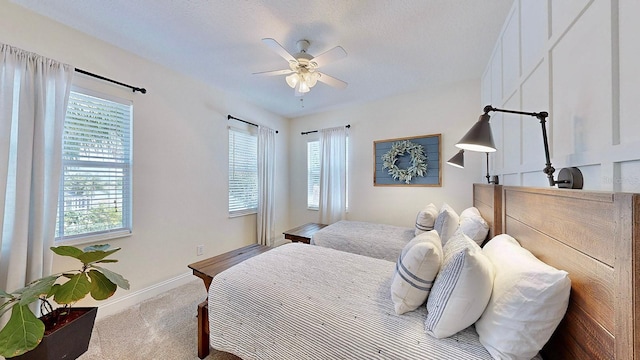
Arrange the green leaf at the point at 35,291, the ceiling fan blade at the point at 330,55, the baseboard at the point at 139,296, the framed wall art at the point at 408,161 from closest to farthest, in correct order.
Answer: the green leaf at the point at 35,291 → the ceiling fan blade at the point at 330,55 → the baseboard at the point at 139,296 → the framed wall art at the point at 408,161

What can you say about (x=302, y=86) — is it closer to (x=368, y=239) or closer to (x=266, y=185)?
(x=368, y=239)

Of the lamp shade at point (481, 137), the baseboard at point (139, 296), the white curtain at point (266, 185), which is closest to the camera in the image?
the lamp shade at point (481, 137)

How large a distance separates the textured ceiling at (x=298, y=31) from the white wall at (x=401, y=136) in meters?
0.39

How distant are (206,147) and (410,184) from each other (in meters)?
2.93

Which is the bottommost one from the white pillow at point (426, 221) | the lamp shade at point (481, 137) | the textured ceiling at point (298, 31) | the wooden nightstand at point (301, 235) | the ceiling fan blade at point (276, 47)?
the wooden nightstand at point (301, 235)

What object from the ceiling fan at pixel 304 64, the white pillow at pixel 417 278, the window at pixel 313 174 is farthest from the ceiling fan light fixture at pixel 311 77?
the window at pixel 313 174

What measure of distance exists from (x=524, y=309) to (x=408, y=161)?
262 cm

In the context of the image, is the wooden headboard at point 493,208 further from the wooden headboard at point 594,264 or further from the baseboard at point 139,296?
the baseboard at point 139,296

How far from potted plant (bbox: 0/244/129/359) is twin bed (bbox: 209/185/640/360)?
65cm

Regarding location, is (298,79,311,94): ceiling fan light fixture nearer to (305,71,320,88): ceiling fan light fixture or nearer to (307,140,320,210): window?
(305,71,320,88): ceiling fan light fixture

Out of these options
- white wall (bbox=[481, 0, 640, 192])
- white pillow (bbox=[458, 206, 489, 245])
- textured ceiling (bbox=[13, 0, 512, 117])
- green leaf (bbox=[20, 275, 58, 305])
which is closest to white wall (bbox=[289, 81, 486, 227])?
textured ceiling (bbox=[13, 0, 512, 117])

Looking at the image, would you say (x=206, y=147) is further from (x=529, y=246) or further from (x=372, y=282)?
(x=529, y=246)

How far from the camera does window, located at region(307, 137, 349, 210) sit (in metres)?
4.10

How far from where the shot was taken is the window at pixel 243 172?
10.8 ft
